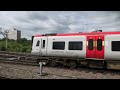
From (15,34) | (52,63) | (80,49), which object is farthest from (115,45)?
(15,34)

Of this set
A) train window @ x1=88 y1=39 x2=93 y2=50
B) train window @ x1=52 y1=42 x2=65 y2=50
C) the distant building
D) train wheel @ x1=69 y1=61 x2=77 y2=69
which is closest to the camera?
train window @ x1=88 y1=39 x2=93 y2=50

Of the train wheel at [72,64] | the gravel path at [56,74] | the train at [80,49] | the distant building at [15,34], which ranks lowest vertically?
the gravel path at [56,74]

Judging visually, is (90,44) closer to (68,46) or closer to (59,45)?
(68,46)

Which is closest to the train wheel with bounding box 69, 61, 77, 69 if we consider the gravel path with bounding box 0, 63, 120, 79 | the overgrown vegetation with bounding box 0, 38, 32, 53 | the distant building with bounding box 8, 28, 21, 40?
the gravel path with bounding box 0, 63, 120, 79

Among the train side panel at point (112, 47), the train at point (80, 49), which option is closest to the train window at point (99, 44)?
the train at point (80, 49)

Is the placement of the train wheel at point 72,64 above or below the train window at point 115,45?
below

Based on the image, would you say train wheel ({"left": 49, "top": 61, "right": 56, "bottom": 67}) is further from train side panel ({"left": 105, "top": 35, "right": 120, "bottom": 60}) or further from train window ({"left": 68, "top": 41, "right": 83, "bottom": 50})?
Answer: train side panel ({"left": 105, "top": 35, "right": 120, "bottom": 60})

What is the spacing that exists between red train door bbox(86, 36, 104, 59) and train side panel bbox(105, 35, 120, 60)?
1.28ft

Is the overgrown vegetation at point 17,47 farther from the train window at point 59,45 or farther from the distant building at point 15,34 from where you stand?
the train window at point 59,45

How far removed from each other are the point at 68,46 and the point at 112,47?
146 inches

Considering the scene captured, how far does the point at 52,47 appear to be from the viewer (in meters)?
15.8

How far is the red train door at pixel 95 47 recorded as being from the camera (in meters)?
13.4

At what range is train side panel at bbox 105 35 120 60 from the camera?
41.9 feet
